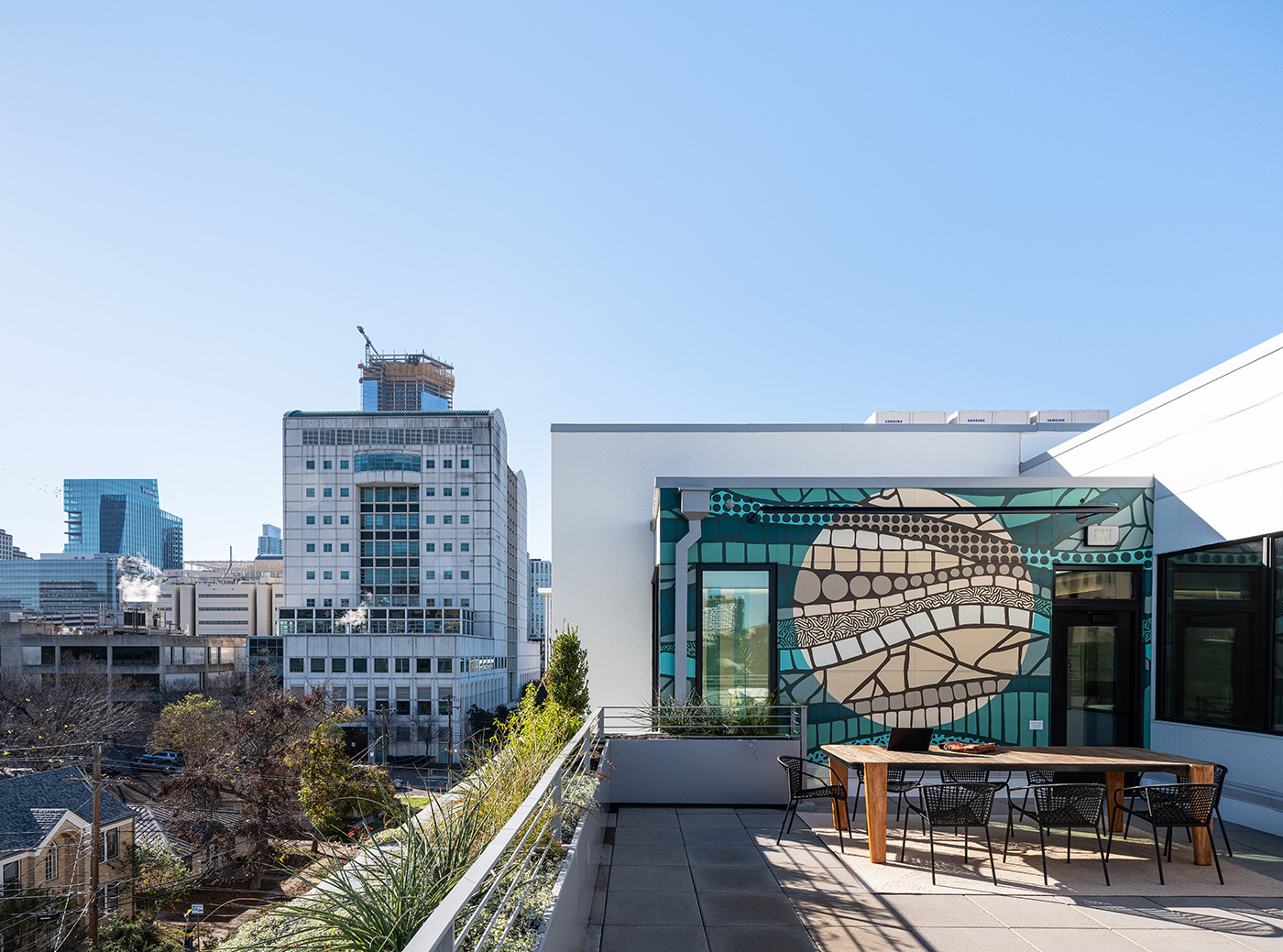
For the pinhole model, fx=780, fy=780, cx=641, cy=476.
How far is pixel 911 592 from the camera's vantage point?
8570mm

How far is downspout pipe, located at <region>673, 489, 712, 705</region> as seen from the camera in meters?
8.33

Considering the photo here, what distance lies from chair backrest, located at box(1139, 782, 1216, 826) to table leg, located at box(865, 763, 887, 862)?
5.43 ft

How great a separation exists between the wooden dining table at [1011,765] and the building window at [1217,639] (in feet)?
4.53

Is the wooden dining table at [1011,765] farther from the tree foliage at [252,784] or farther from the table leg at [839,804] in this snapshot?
the tree foliage at [252,784]

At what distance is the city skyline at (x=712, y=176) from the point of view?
9.95 m

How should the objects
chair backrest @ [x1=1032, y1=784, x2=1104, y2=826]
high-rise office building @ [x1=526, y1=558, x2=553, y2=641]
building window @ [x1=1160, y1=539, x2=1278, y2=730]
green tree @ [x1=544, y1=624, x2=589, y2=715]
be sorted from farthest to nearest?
high-rise office building @ [x1=526, y1=558, x2=553, y2=641], green tree @ [x1=544, y1=624, x2=589, y2=715], building window @ [x1=1160, y1=539, x2=1278, y2=730], chair backrest @ [x1=1032, y1=784, x2=1104, y2=826]

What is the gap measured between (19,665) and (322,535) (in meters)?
23.2

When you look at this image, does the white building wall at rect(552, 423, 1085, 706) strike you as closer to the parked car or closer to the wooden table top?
the wooden table top

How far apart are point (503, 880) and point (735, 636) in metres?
5.25

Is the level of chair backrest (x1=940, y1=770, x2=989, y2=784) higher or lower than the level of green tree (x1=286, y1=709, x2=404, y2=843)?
higher

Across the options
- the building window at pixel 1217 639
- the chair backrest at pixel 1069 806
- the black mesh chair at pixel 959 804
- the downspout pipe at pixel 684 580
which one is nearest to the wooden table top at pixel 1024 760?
the black mesh chair at pixel 959 804

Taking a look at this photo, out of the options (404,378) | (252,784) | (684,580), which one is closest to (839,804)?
(684,580)

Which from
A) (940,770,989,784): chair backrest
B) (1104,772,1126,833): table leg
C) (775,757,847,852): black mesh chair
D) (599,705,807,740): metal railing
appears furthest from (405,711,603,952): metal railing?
(1104,772,1126,833): table leg

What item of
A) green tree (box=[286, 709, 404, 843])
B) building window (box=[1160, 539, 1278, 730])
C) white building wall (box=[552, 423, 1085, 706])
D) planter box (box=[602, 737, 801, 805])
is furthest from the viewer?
green tree (box=[286, 709, 404, 843])
